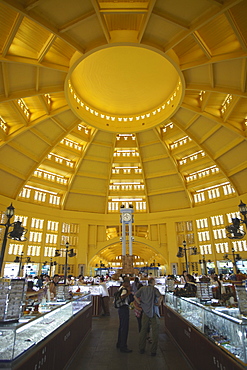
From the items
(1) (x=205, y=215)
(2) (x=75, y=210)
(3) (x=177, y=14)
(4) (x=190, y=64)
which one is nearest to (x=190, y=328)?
(3) (x=177, y=14)

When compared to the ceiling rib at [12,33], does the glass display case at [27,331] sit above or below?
below

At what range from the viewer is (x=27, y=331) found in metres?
3.47

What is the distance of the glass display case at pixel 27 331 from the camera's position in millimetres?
2945

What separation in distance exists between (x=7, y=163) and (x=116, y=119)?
42.1 feet

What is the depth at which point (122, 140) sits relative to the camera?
31.5 meters

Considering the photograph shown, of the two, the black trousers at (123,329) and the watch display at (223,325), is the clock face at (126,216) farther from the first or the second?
the watch display at (223,325)

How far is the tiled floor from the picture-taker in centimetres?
491

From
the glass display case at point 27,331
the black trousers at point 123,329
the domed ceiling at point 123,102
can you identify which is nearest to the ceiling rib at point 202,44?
the domed ceiling at point 123,102

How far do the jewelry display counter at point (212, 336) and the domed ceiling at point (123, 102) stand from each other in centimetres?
1245

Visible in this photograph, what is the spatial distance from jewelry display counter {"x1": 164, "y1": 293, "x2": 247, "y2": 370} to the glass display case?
8.90ft

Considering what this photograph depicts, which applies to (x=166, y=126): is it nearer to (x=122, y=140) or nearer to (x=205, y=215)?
(x=122, y=140)

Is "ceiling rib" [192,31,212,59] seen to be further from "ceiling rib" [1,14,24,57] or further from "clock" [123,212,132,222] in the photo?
"clock" [123,212,132,222]

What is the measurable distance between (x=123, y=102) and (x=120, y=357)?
2271 centimetres

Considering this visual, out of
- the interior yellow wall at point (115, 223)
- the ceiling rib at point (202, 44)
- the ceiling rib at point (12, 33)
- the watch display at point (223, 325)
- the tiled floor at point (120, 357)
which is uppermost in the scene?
the ceiling rib at point (202, 44)
